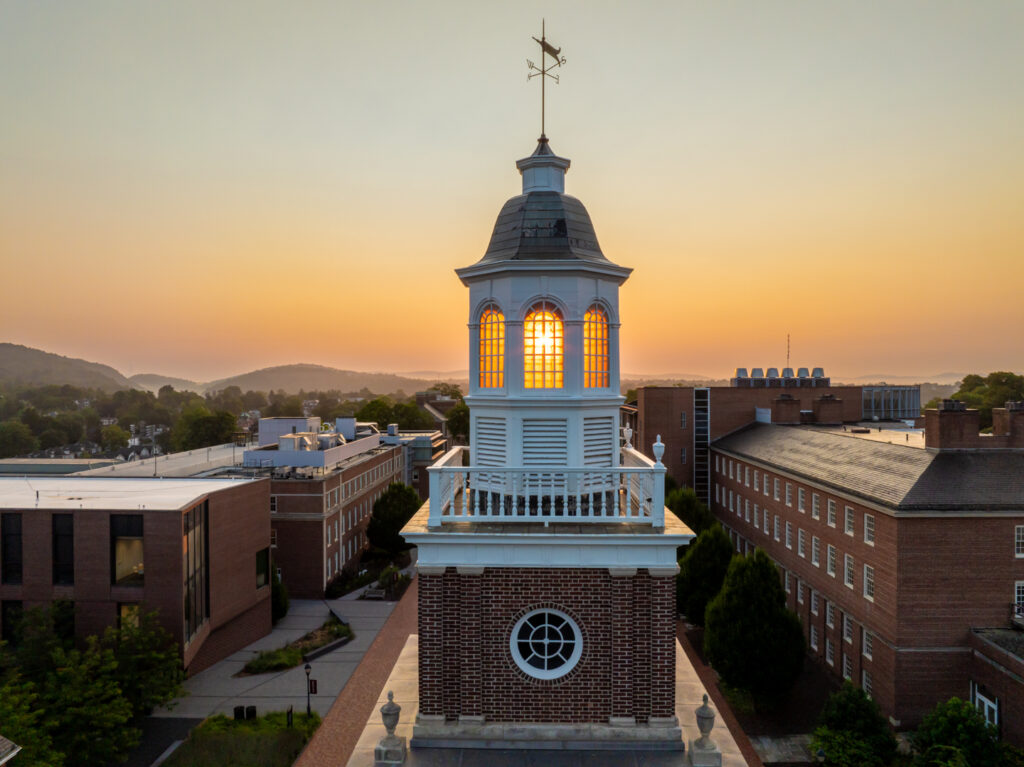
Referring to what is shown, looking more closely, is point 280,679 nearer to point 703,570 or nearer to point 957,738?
point 703,570

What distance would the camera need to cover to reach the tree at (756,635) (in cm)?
2752

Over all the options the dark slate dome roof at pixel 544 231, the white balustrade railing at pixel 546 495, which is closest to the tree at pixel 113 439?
the dark slate dome roof at pixel 544 231

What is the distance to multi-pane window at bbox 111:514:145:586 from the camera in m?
28.6

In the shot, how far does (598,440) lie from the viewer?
522 inches

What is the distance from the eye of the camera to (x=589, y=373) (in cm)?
1320

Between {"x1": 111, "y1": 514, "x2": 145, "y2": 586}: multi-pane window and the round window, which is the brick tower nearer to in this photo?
the round window

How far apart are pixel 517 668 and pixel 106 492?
99.6 ft

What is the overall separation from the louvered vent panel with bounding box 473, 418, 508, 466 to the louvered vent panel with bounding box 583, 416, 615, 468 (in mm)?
1662

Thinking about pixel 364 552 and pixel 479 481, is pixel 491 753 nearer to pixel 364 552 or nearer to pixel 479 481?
pixel 479 481

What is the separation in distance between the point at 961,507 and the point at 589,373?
22.0m

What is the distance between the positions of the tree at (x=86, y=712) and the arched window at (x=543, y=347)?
20328 millimetres

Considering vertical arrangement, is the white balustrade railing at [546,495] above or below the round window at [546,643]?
above

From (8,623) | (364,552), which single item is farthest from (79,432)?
(8,623)

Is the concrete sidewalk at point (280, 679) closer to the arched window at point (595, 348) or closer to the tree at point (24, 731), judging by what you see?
the tree at point (24, 731)
